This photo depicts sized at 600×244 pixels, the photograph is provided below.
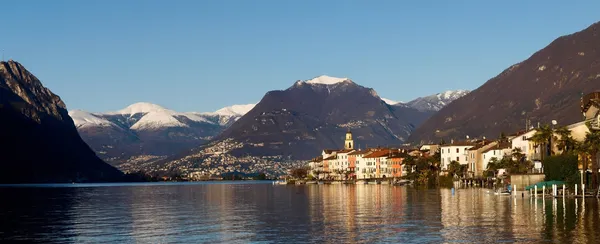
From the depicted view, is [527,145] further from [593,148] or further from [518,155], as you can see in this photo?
[593,148]

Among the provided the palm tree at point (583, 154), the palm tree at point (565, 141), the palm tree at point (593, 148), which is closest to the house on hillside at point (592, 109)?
the palm tree at point (565, 141)

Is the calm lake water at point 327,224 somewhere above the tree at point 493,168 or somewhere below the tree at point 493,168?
below

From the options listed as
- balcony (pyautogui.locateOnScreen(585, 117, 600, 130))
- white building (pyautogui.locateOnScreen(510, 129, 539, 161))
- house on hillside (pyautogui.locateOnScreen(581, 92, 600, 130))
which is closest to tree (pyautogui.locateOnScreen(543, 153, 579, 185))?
balcony (pyautogui.locateOnScreen(585, 117, 600, 130))

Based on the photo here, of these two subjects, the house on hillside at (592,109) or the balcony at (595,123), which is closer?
the balcony at (595,123)

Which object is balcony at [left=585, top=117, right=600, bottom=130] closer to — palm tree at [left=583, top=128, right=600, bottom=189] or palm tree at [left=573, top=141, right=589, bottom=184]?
palm tree at [left=573, top=141, right=589, bottom=184]

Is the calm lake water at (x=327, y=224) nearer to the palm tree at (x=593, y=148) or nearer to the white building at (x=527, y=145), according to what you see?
the palm tree at (x=593, y=148)

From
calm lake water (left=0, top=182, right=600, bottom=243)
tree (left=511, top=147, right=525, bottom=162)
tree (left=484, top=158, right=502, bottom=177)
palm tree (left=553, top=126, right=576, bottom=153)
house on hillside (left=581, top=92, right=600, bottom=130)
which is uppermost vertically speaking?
house on hillside (left=581, top=92, right=600, bottom=130)

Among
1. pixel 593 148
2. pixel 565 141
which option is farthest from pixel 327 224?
pixel 565 141

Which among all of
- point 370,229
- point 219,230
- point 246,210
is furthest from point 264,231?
point 246,210

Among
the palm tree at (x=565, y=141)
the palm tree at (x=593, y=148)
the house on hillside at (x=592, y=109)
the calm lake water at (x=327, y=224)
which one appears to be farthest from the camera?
the palm tree at (x=565, y=141)

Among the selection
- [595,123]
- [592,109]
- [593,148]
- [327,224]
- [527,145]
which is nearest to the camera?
[327,224]

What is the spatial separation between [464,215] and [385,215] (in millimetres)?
8114

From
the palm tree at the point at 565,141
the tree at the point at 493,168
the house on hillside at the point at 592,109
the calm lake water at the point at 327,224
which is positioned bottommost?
the calm lake water at the point at 327,224

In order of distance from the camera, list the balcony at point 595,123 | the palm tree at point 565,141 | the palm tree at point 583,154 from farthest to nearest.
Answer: the palm tree at point 565,141
the balcony at point 595,123
the palm tree at point 583,154
